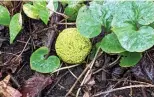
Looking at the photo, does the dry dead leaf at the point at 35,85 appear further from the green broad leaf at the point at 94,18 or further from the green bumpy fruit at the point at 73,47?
the green broad leaf at the point at 94,18

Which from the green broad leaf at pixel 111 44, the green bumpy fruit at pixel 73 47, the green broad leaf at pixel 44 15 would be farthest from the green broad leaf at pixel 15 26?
the green broad leaf at pixel 111 44

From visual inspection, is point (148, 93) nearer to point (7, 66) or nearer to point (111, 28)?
point (111, 28)

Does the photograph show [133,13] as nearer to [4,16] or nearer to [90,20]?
[90,20]

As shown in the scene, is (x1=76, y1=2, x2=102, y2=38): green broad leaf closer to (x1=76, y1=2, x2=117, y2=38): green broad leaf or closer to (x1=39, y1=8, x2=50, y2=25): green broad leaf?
(x1=76, y1=2, x2=117, y2=38): green broad leaf

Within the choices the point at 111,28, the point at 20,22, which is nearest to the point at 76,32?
the point at 111,28

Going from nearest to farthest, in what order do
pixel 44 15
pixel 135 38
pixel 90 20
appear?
1. pixel 135 38
2. pixel 90 20
3. pixel 44 15

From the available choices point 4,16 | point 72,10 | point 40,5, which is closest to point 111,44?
point 72,10
